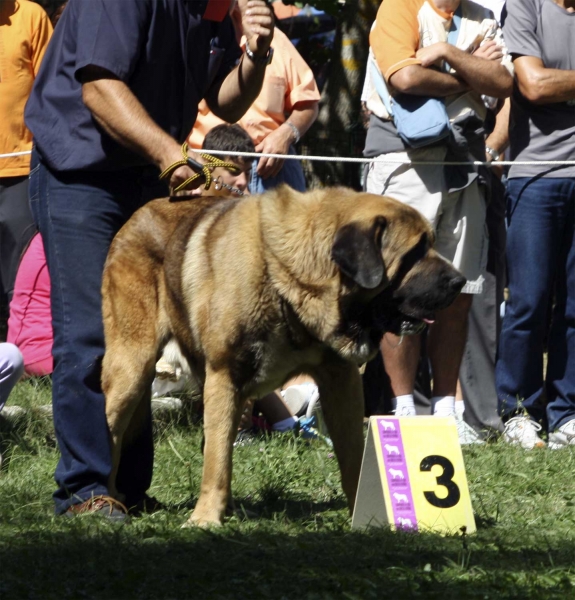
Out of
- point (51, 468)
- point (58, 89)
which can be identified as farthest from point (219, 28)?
point (51, 468)

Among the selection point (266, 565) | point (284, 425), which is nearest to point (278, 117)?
point (284, 425)

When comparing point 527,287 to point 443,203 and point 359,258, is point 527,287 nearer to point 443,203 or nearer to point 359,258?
point 443,203

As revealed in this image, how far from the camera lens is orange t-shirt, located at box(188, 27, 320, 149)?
23.5 ft

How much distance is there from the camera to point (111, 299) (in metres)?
4.79

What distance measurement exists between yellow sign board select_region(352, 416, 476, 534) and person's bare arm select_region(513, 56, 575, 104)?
8.96ft

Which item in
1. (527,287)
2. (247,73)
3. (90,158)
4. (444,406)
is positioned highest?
(247,73)

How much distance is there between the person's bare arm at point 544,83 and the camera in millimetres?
6375

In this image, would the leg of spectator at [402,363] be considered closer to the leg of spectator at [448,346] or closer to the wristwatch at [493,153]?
the leg of spectator at [448,346]

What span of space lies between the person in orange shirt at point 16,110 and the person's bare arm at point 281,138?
1.86 m

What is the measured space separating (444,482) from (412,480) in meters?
0.13

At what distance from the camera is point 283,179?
7.04m

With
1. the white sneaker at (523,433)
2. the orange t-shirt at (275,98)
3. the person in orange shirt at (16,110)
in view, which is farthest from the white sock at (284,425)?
the person in orange shirt at (16,110)

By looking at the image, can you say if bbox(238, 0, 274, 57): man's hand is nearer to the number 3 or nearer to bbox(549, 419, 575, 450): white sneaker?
the number 3

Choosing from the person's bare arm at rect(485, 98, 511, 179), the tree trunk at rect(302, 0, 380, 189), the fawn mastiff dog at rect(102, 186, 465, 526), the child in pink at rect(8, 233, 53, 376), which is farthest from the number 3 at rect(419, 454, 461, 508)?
the tree trunk at rect(302, 0, 380, 189)
